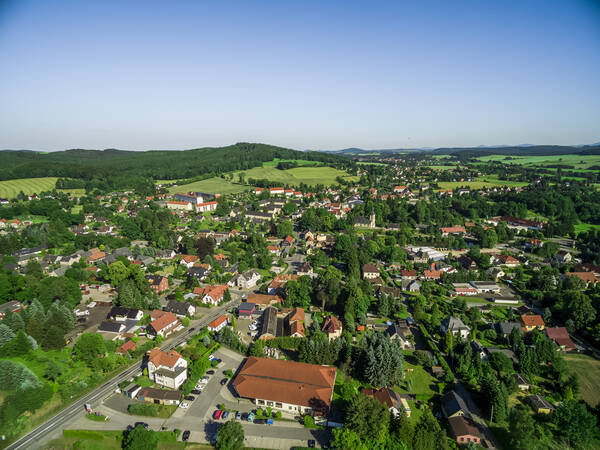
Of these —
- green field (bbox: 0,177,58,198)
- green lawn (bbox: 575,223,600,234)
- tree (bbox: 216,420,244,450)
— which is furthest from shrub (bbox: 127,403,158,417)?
green field (bbox: 0,177,58,198)

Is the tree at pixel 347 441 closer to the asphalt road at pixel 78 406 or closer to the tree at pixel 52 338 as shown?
the asphalt road at pixel 78 406

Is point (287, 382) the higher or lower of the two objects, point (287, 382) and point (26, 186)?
the lower

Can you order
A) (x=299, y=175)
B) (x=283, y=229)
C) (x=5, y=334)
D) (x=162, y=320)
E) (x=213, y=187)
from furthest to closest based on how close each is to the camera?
1. (x=299, y=175)
2. (x=213, y=187)
3. (x=283, y=229)
4. (x=162, y=320)
5. (x=5, y=334)

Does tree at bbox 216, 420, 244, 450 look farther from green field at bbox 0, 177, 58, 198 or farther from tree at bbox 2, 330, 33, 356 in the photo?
green field at bbox 0, 177, 58, 198

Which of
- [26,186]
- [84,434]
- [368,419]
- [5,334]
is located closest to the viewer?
[368,419]

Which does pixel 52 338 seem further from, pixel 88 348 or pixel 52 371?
pixel 52 371

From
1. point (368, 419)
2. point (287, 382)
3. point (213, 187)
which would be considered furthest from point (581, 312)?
point (213, 187)

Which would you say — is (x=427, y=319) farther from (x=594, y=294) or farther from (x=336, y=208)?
(x=336, y=208)

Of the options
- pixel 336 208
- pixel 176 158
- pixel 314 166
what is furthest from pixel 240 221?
pixel 176 158
